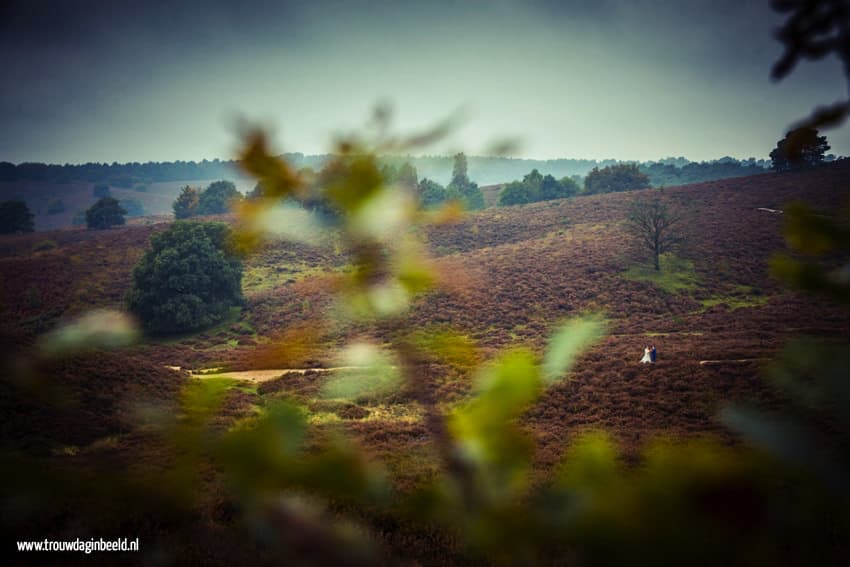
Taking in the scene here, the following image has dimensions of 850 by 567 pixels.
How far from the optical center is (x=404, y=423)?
11938 millimetres

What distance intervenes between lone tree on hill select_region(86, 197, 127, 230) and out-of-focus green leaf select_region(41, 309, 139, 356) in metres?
54.2

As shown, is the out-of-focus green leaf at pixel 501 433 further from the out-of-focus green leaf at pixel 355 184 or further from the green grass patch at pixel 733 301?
the green grass patch at pixel 733 301

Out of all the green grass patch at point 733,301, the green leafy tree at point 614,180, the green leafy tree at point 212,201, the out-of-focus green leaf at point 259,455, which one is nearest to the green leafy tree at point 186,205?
the green leafy tree at point 212,201

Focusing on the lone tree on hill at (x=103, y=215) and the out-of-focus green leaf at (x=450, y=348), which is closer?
the out-of-focus green leaf at (x=450, y=348)

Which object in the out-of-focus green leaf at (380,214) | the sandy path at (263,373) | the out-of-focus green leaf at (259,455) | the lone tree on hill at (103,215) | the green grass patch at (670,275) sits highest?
the lone tree on hill at (103,215)

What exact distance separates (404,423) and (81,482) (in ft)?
37.9

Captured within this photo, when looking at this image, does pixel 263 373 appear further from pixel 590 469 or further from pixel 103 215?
pixel 103 215

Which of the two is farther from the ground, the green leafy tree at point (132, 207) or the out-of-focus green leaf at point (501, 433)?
the green leafy tree at point (132, 207)

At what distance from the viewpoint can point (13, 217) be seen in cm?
7425

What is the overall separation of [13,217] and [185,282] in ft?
251

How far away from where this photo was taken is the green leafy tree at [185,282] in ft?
91.6

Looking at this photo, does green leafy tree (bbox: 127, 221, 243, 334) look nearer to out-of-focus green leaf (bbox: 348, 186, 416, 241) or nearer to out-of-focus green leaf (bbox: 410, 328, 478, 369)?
out-of-focus green leaf (bbox: 348, 186, 416, 241)

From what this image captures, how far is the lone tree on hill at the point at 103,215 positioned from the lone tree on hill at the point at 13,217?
17232 millimetres

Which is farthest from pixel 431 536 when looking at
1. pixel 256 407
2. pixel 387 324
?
pixel 256 407
